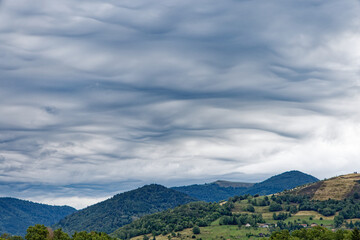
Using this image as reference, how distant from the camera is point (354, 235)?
194 meters
